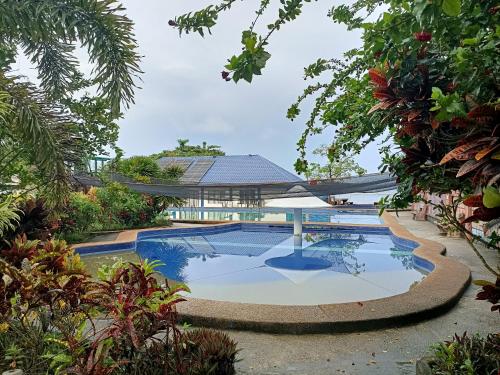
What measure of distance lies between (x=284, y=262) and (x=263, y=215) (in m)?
5.77

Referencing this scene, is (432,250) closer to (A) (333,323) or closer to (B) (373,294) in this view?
(B) (373,294)

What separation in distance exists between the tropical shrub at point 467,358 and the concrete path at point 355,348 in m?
0.38

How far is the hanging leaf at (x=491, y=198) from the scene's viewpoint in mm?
891

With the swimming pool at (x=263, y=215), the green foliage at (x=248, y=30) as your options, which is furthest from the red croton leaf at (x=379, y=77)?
the swimming pool at (x=263, y=215)

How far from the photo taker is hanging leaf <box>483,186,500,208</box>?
2.92 feet

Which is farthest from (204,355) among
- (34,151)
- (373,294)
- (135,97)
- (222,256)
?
(222,256)

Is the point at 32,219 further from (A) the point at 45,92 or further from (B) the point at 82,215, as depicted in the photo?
(B) the point at 82,215

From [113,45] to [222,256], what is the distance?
4501mm

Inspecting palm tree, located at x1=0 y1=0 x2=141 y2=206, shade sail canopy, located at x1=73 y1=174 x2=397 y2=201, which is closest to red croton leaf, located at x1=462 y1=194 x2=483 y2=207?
palm tree, located at x1=0 y1=0 x2=141 y2=206

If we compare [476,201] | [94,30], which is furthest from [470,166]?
[94,30]

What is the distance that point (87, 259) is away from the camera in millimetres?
6121

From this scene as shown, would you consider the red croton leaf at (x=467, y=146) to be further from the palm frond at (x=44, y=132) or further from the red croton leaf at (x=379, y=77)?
the palm frond at (x=44, y=132)

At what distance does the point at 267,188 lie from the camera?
8.78m

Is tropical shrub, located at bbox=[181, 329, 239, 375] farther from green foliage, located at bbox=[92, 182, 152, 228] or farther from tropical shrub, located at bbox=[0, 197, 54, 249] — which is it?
green foliage, located at bbox=[92, 182, 152, 228]
